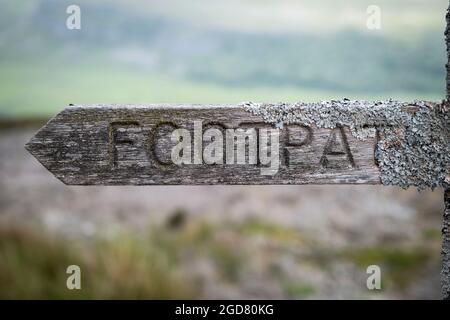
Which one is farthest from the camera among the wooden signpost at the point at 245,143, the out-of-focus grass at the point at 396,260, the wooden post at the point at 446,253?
the out-of-focus grass at the point at 396,260

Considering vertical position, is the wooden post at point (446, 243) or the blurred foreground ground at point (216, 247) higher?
the wooden post at point (446, 243)

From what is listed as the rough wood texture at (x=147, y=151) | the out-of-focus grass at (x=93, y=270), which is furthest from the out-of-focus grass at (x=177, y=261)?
the rough wood texture at (x=147, y=151)

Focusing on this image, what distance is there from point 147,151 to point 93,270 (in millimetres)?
4872

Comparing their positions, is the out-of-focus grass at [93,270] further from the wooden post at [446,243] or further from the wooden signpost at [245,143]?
the wooden post at [446,243]

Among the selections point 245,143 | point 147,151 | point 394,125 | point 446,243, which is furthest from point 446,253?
point 147,151

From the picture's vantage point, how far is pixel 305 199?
1003 cm

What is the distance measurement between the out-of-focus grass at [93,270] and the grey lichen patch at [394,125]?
4637 millimetres

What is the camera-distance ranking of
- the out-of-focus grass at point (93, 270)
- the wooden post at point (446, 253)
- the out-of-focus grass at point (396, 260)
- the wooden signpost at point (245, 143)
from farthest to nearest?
1. the out-of-focus grass at point (396, 260)
2. the out-of-focus grass at point (93, 270)
3. the wooden post at point (446, 253)
4. the wooden signpost at point (245, 143)

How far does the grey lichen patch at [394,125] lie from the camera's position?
260cm

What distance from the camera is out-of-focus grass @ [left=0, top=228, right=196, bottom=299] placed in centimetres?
682

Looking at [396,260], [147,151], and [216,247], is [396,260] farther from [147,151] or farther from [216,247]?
[147,151]

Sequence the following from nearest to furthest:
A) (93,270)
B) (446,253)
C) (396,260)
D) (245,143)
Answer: (245,143) < (446,253) < (93,270) < (396,260)

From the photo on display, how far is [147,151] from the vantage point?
2590 mm

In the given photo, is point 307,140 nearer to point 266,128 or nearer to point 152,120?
point 266,128
